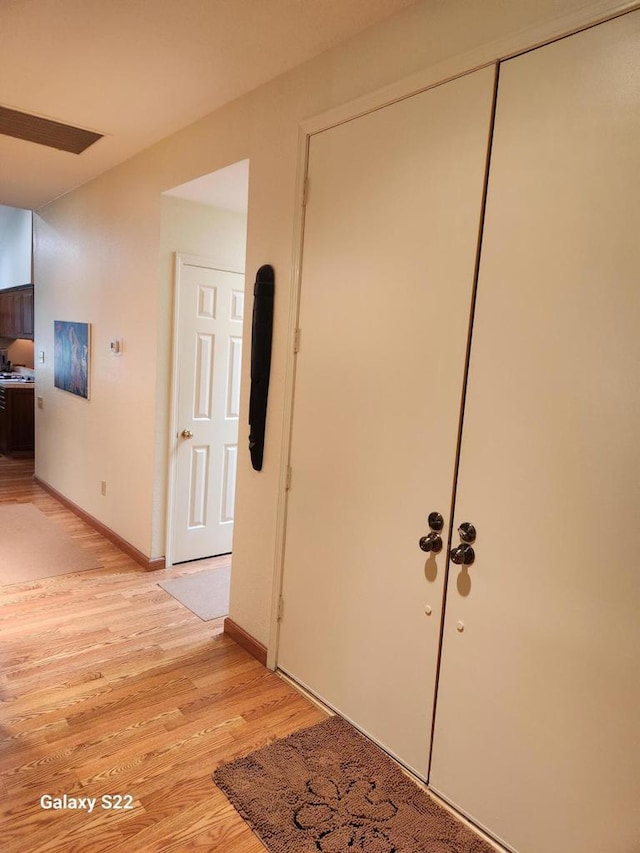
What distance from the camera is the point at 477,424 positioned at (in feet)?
5.75

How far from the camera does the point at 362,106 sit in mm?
2074

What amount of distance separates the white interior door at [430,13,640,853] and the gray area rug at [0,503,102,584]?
2.84m

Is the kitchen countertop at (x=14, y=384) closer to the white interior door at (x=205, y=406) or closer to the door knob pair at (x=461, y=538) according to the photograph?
the white interior door at (x=205, y=406)

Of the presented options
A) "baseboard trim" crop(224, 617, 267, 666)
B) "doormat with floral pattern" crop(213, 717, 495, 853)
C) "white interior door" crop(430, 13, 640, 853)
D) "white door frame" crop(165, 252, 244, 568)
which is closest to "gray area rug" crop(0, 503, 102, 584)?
"white door frame" crop(165, 252, 244, 568)

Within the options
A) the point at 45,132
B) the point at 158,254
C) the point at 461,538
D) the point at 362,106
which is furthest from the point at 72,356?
the point at 461,538

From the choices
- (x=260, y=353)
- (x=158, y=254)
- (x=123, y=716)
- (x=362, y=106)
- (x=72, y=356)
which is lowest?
(x=123, y=716)

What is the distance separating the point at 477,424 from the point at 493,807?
119cm

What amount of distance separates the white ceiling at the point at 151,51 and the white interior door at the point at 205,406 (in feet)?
3.12

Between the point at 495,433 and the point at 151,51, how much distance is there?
6.79 ft

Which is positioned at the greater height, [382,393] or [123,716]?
[382,393]

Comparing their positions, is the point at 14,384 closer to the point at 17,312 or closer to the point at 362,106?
the point at 17,312

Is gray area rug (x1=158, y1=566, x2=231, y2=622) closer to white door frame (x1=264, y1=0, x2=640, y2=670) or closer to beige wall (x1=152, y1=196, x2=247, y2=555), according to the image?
beige wall (x1=152, y1=196, x2=247, y2=555)

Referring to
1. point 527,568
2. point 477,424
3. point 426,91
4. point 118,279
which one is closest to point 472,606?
point 527,568

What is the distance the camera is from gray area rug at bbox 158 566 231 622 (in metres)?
3.23
